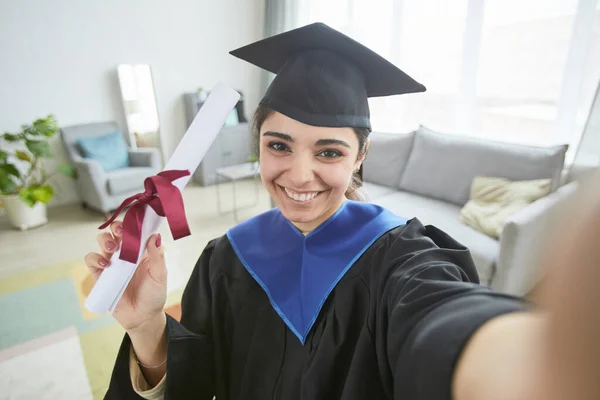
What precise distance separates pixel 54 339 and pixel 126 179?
2.05m

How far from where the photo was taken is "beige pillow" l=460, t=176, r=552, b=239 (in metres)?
2.14

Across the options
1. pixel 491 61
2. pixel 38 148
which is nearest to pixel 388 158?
pixel 491 61

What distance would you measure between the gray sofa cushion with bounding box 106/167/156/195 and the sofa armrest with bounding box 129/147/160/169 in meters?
0.10

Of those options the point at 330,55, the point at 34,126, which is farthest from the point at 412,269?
the point at 34,126

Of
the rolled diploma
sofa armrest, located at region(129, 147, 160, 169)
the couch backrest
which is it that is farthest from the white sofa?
the couch backrest

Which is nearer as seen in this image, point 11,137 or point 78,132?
point 11,137

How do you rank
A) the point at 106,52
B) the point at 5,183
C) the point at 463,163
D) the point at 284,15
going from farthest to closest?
the point at 284,15 < the point at 106,52 < the point at 5,183 < the point at 463,163

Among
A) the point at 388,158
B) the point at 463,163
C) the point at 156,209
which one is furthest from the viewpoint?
the point at 388,158

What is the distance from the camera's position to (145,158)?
160 inches

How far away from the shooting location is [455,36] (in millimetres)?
3094

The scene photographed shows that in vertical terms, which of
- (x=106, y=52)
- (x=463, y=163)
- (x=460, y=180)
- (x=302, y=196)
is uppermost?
(x=106, y=52)

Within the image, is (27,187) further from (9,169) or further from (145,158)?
(145,158)

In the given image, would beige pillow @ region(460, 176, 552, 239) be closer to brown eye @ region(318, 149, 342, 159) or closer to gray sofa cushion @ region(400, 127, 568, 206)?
gray sofa cushion @ region(400, 127, 568, 206)

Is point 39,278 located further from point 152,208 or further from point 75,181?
point 152,208
